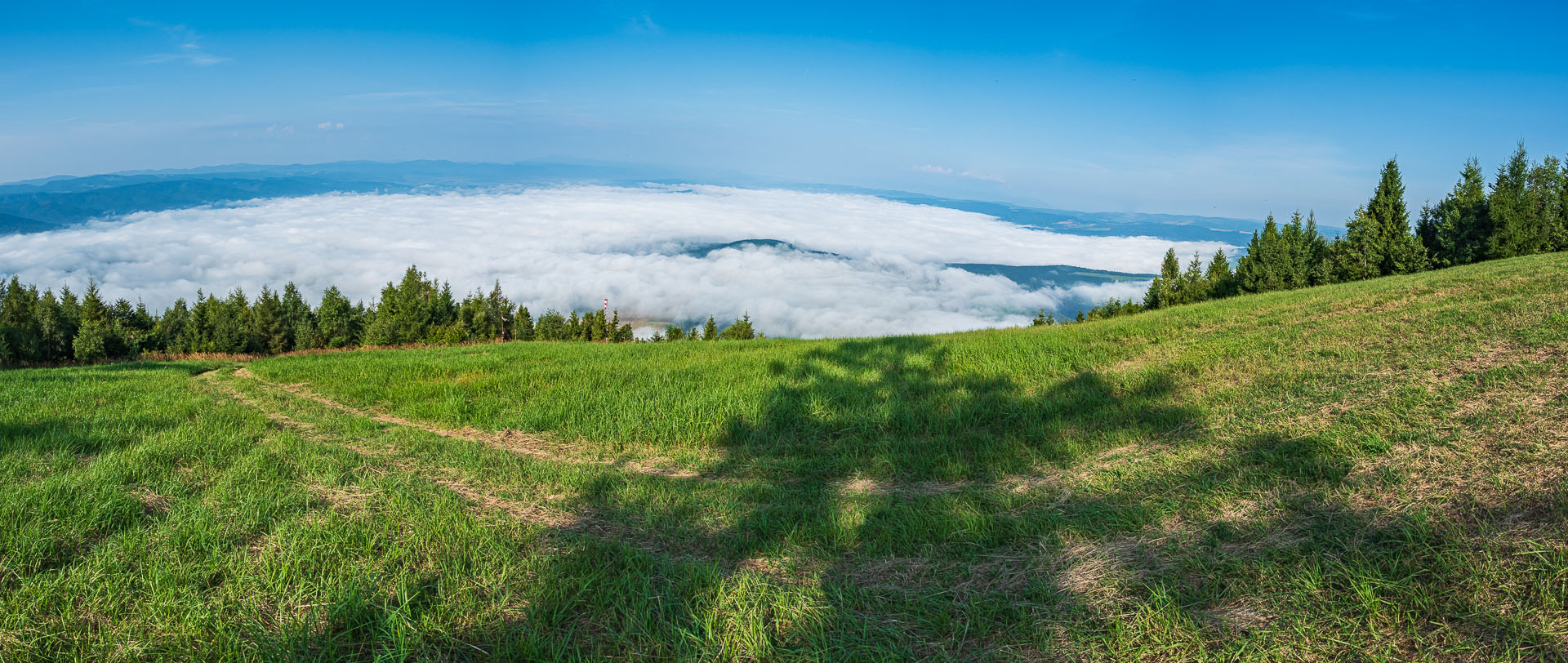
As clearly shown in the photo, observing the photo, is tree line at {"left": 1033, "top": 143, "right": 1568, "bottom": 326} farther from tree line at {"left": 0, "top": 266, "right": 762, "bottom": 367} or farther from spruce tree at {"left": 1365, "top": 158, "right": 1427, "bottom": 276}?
tree line at {"left": 0, "top": 266, "right": 762, "bottom": 367}

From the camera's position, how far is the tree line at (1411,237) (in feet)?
106

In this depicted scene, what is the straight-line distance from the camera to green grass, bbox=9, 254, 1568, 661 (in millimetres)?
3295

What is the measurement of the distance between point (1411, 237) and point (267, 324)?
98006 mm

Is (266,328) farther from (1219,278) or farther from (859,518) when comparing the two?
(1219,278)

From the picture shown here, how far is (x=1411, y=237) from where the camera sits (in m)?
38.4

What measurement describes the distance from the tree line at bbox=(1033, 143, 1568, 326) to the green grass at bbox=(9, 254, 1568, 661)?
2294 cm

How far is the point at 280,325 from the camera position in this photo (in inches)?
2788

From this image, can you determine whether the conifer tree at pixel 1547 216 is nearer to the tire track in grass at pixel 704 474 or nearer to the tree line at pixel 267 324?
the tire track in grass at pixel 704 474

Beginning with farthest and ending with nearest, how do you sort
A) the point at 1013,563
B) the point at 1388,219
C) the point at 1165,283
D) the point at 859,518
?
the point at 1165,283
the point at 1388,219
the point at 859,518
the point at 1013,563

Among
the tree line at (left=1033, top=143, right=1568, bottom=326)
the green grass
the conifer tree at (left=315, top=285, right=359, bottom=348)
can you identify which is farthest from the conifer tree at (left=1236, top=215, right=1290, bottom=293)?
the conifer tree at (left=315, top=285, right=359, bottom=348)

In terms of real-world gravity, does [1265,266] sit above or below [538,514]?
above

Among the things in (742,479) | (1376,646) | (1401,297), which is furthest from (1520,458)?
(1401,297)

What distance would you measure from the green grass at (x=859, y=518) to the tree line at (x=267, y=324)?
45861 millimetres

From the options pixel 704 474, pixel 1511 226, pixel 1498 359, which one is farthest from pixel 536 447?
pixel 1511 226
